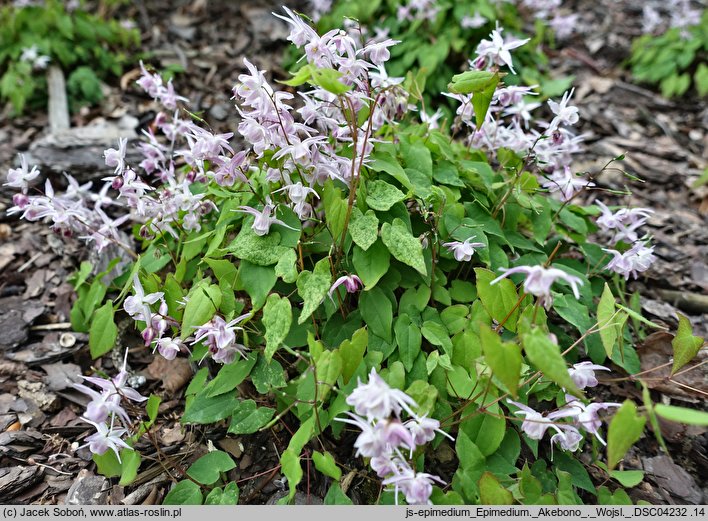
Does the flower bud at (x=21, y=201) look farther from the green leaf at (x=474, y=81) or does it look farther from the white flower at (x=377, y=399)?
the green leaf at (x=474, y=81)

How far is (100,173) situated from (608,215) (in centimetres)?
332

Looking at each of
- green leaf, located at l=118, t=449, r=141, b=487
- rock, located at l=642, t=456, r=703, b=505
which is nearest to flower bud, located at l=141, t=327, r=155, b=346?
green leaf, located at l=118, t=449, r=141, b=487

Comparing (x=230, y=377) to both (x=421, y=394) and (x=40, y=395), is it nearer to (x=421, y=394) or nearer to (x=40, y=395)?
(x=421, y=394)

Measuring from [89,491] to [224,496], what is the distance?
2.12 ft

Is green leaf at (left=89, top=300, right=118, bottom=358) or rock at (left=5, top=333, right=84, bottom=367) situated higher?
green leaf at (left=89, top=300, right=118, bottom=358)

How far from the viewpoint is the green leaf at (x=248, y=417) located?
6.98 ft

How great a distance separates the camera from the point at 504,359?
5.12ft

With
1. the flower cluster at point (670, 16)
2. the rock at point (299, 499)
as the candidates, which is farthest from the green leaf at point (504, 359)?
the flower cluster at point (670, 16)

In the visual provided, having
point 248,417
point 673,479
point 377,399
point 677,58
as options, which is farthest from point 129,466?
point 677,58

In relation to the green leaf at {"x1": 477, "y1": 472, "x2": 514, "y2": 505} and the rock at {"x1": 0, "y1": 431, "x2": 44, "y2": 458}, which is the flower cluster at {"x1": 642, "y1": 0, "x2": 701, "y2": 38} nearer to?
the green leaf at {"x1": 477, "y1": 472, "x2": 514, "y2": 505}

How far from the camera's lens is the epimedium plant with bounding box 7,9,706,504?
1.88m

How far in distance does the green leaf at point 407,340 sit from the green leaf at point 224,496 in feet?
2.75

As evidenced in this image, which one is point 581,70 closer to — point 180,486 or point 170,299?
point 170,299

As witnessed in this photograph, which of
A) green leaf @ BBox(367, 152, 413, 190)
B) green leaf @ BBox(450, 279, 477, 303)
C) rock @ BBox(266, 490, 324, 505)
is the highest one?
green leaf @ BBox(367, 152, 413, 190)
